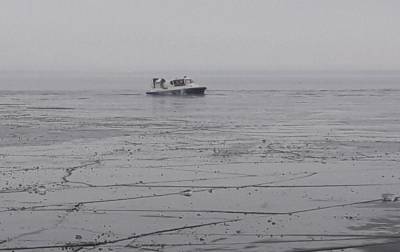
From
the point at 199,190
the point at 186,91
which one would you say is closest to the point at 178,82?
the point at 186,91

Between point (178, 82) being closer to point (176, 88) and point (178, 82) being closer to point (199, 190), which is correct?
point (176, 88)

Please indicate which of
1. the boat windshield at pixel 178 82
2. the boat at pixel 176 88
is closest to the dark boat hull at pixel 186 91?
the boat at pixel 176 88

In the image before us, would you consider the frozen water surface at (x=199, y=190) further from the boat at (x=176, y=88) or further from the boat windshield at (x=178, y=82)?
the boat windshield at (x=178, y=82)

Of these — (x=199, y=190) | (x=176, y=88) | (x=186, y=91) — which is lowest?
(x=186, y=91)

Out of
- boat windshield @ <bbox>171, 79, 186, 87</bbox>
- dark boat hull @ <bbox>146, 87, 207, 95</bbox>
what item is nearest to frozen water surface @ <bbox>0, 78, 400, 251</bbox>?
dark boat hull @ <bbox>146, 87, 207, 95</bbox>

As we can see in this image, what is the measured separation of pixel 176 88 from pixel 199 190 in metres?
65.7

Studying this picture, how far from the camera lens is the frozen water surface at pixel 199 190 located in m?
12.1

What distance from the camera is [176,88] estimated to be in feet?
271

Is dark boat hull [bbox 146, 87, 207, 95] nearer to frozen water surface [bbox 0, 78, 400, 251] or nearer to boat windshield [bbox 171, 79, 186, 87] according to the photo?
boat windshield [bbox 171, 79, 186, 87]

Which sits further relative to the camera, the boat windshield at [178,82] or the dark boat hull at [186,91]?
the boat windshield at [178,82]

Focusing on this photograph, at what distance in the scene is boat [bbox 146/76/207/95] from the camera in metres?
82.6

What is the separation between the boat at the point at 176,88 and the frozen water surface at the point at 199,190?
4839cm

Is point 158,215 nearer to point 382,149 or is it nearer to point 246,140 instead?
point 382,149

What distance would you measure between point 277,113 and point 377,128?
14.4 metres
